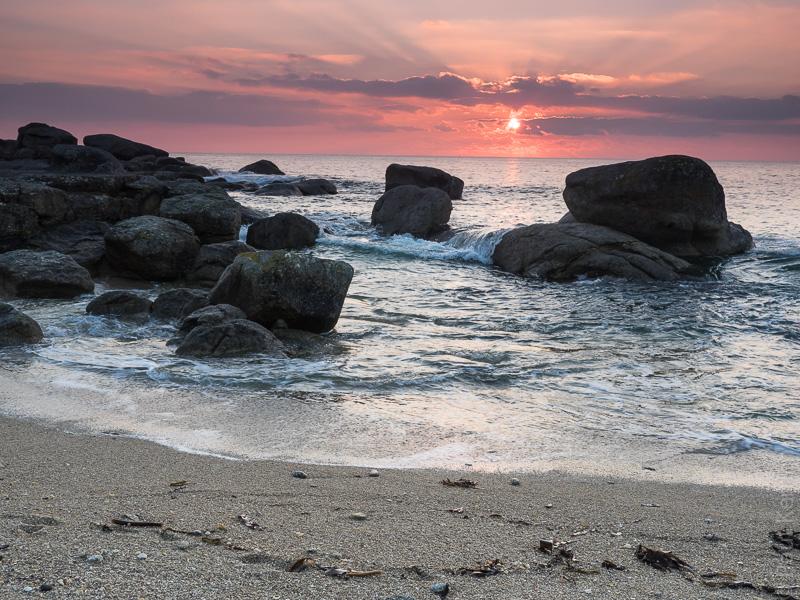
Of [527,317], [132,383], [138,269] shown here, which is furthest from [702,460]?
[138,269]

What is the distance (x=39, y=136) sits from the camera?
45062mm

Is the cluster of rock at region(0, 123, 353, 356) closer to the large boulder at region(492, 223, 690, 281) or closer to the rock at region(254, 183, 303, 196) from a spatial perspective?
the large boulder at region(492, 223, 690, 281)

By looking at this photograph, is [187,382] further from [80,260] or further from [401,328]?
[80,260]

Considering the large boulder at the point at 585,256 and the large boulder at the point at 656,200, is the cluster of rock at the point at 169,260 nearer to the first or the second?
the large boulder at the point at 585,256

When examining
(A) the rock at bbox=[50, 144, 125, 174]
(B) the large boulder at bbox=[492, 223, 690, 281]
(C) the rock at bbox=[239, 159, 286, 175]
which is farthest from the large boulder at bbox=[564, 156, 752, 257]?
(C) the rock at bbox=[239, 159, 286, 175]

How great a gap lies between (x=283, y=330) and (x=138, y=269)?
5298mm

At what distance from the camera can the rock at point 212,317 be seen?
362 inches

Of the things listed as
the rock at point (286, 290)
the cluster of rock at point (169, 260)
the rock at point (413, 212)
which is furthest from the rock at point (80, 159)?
the rock at point (286, 290)

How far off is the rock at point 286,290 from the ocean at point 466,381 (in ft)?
1.34

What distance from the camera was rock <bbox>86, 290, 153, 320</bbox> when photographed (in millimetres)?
10453

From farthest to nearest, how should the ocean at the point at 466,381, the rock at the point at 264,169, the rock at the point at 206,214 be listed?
the rock at the point at 264,169 < the rock at the point at 206,214 < the ocean at the point at 466,381

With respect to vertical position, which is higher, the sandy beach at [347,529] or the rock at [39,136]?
the rock at [39,136]

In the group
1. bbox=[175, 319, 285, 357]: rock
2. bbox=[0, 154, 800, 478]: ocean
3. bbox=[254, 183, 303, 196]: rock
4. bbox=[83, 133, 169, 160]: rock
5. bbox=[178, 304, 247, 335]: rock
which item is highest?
bbox=[83, 133, 169, 160]: rock

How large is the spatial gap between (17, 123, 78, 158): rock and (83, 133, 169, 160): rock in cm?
353
